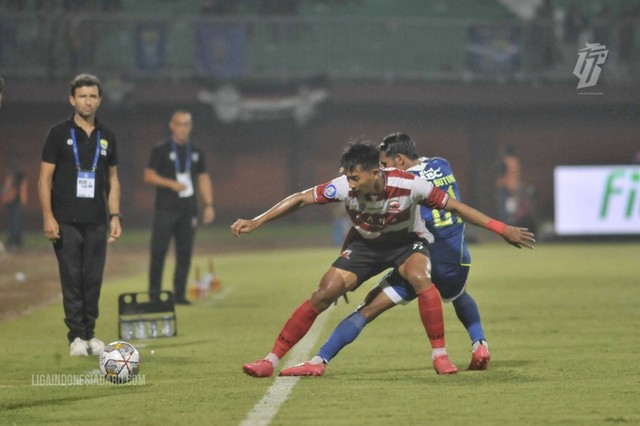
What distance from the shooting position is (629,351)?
33.5ft

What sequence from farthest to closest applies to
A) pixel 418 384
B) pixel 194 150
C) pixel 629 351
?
pixel 194 150 → pixel 629 351 → pixel 418 384

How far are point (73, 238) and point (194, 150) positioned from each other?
5.35 m

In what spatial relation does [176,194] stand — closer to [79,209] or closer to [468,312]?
[79,209]

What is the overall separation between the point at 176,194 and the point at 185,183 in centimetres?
18

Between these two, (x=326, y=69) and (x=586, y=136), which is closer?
(x=326, y=69)

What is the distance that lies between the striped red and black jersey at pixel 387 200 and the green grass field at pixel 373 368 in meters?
1.06

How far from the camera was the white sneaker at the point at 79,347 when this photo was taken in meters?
10.5

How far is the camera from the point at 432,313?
8758 mm

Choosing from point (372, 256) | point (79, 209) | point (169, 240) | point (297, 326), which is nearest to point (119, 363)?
point (297, 326)

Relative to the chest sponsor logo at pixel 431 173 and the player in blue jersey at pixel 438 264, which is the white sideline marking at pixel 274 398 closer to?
the player in blue jersey at pixel 438 264

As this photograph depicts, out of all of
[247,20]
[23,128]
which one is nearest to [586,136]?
[247,20]

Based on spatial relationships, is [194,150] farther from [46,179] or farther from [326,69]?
[326,69]

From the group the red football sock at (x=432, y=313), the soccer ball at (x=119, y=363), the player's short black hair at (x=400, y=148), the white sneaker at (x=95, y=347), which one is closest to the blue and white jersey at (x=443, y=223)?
the player's short black hair at (x=400, y=148)

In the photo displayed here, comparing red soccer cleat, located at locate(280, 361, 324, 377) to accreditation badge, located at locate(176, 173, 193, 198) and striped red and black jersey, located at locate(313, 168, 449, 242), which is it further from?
accreditation badge, located at locate(176, 173, 193, 198)
